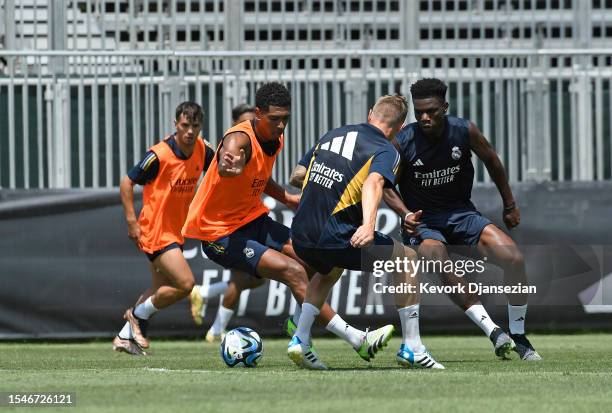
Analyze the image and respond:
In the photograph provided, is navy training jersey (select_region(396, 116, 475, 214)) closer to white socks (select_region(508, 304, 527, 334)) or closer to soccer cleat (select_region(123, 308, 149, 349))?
white socks (select_region(508, 304, 527, 334))

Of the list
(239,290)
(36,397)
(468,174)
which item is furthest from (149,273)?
(36,397)

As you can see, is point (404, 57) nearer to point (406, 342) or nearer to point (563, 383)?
point (406, 342)

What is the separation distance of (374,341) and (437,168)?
213 cm

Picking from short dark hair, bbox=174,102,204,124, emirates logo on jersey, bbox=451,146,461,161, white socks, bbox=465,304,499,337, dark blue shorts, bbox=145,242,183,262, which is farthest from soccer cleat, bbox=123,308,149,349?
emirates logo on jersey, bbox=451,146,461,161

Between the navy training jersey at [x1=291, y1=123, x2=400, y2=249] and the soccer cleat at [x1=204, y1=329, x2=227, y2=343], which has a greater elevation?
the navy training jersey at [x1=291, y1=123, x2=400, y2=249]

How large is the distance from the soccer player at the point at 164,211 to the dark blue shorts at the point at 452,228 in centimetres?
263

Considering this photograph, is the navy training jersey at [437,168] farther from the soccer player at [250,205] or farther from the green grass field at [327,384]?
the green grass field at [327,384]

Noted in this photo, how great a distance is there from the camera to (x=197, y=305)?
14859 mm

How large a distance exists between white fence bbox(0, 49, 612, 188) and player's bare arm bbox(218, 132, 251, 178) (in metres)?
4.76

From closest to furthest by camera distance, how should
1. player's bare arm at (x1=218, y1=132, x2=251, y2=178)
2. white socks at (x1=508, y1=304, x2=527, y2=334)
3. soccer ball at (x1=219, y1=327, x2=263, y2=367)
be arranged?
1. soccer ball at (x1=219, y1=327, x2=263, y2=367)
2. player's bare arm at (x1=218, y1=132, x2=251, y2=178)
3. white socks at (x1=508, y1=304, x2=527, y2=334)

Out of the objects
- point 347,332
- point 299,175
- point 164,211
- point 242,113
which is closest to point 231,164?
point 299,175

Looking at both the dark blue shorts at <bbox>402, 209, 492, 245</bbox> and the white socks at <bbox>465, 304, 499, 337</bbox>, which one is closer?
the white socks at <bbox>465, 304, 499, 337</bbox>

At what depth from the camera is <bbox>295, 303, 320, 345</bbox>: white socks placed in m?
9.45

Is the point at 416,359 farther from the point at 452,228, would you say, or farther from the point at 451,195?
the point at 451,195
